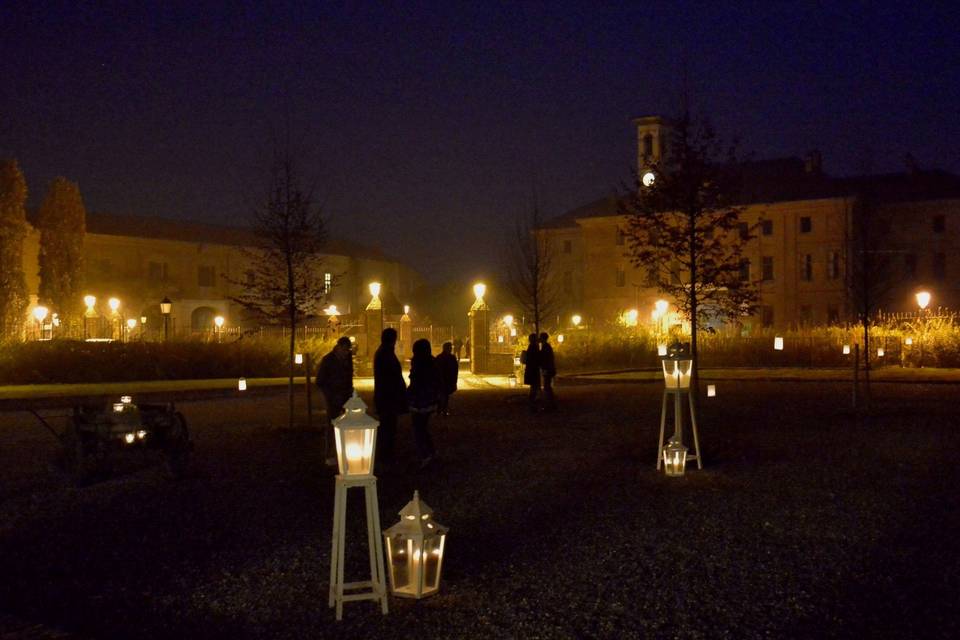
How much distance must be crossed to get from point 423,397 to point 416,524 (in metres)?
5.47

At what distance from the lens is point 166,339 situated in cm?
3209

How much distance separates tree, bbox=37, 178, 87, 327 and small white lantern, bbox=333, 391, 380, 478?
44.3 m

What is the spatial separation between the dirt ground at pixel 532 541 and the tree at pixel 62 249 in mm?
34807

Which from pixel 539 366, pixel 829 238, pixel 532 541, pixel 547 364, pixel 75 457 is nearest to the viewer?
pixel 532 541

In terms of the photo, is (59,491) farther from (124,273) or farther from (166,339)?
(124,273)

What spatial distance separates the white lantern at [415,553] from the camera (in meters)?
6.57

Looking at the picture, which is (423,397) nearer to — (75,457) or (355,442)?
(75,457)

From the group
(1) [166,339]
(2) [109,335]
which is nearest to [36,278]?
(2) [109,335]

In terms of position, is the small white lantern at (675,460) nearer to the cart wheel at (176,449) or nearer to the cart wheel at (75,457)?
the cart wheel at (176,449)

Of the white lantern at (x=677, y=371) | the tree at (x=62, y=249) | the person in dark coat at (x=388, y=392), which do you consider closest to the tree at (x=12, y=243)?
the tree at (x=62, y=249)

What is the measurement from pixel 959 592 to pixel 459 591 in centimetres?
335

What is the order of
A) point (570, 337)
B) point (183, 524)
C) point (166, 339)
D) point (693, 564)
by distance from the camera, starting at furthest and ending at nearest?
point (570, 337), point (166, 339), point (183, 524), point (693, 564)

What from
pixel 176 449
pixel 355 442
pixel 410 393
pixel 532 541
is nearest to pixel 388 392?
pixel 410 393

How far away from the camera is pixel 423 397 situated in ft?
39.7
